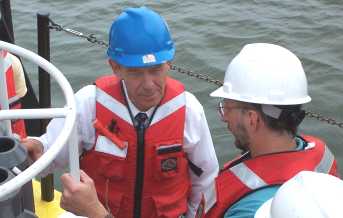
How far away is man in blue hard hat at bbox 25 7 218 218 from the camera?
2.80m

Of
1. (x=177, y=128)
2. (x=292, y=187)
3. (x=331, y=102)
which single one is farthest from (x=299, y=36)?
(x=292, y=187)

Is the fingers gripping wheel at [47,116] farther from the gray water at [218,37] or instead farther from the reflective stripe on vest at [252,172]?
the gray water at [218,37]

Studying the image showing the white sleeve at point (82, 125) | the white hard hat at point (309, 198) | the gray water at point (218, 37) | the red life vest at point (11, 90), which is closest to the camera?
the white hard hat at point (309, 198)

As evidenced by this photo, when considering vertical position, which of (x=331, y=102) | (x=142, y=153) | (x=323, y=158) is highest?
(x=323, y=158)

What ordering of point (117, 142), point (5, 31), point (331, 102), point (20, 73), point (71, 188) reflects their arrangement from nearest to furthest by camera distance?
point (71, 188)
point (117, 142)
point (20, 73)
point (5, 31)
point (331, 102)

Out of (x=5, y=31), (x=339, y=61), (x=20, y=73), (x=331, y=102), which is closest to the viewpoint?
(x=20, y=73)

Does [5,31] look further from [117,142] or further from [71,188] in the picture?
[71,188]

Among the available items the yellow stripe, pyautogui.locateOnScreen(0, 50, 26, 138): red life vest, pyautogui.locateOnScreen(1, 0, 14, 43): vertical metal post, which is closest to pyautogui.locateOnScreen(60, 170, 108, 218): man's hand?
pyautogui.locateOnScreen(0, 50, 26, 138): red life vest

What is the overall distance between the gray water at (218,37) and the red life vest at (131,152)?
8.87 ft

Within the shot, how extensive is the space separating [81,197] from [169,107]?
1012 mm

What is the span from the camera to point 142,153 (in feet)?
9.68

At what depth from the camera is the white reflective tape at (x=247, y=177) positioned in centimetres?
225

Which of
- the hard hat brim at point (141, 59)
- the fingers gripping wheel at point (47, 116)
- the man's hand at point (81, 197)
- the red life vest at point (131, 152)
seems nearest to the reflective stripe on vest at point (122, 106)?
the red life vest at point (131, 152)

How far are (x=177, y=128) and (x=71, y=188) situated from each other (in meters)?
1.03
